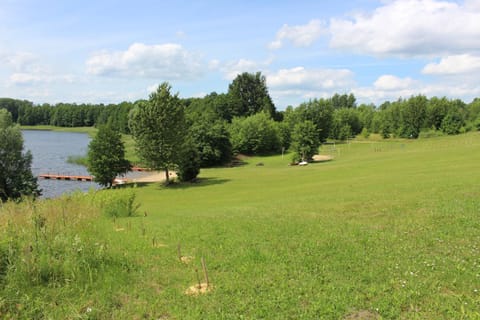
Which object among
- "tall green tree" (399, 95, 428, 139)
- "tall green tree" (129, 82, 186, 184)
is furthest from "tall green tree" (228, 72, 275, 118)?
"tall green tree" (129, 82, 186, 184)

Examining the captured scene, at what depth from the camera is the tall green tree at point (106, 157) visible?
1807 inches

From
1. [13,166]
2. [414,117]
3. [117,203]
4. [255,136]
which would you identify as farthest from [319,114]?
[117,203]

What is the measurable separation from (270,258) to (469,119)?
12420 cm

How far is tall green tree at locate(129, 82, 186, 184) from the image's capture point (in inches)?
1604

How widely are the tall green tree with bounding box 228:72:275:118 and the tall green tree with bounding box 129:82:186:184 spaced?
83.2 metres

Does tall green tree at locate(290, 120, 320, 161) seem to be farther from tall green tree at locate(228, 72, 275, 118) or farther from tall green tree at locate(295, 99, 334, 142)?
tall green tree at locate(228, 72, 275, 118)

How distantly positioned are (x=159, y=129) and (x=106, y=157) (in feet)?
31.8

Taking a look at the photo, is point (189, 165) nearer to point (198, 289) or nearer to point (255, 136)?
point (198, 289)

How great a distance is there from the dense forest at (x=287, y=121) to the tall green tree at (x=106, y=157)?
1533 centimetres

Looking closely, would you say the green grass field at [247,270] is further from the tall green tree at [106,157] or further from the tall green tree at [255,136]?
the tall green tree at [255,136]

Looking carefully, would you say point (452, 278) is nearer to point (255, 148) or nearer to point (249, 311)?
point (249, 311)

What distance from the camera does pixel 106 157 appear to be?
45.9 metres

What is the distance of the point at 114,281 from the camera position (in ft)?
22.9

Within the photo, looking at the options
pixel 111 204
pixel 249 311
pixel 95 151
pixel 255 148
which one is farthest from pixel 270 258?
pixel 255 148
